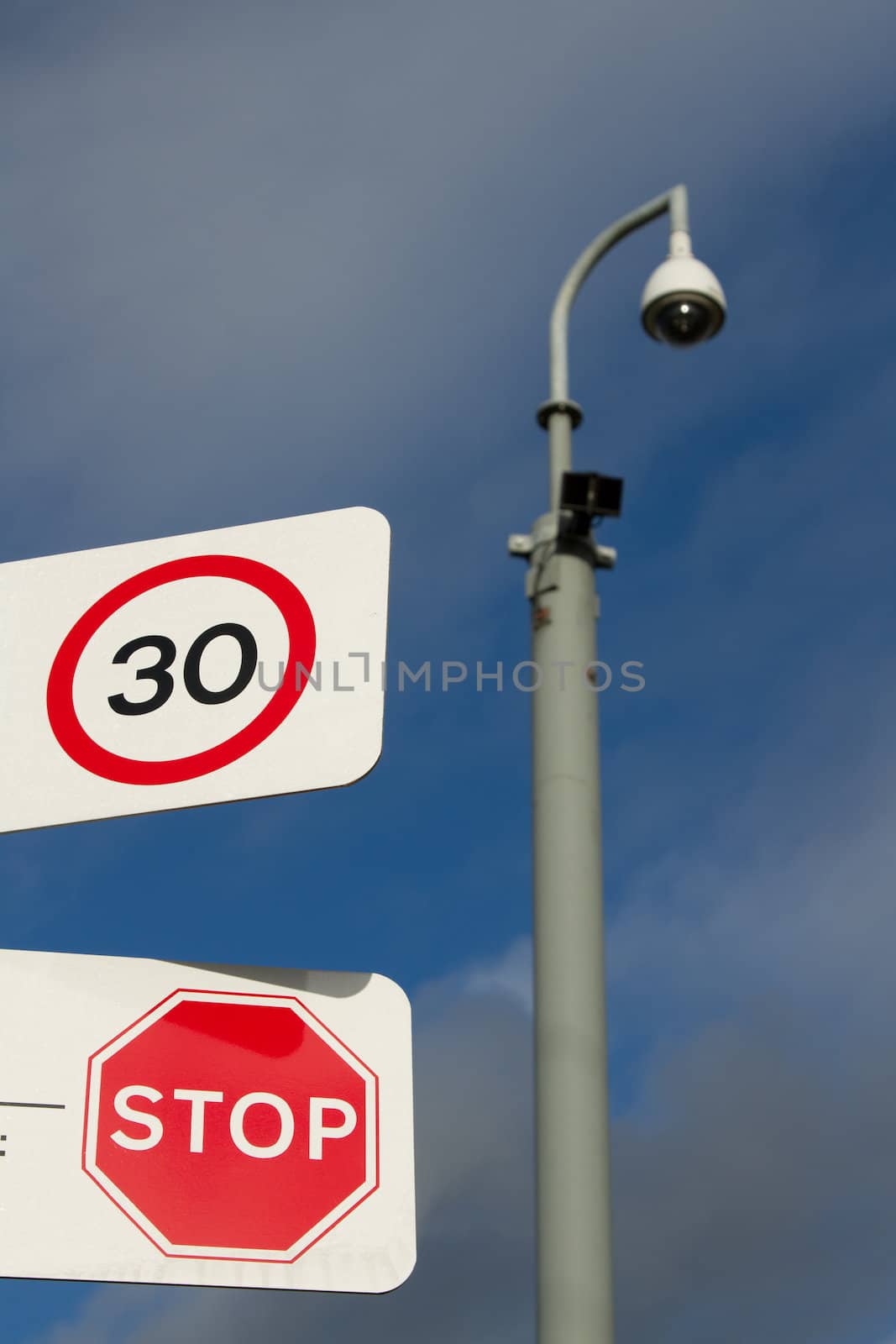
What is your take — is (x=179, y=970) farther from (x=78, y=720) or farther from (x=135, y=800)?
(x=78, y=720)

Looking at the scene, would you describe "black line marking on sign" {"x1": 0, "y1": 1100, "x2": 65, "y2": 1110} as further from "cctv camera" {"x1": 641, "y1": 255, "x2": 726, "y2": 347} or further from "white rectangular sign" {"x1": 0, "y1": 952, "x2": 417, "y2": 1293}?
"cctv camera" {"x1": 641, "y1": 255, "x2": 726, "y2": 347}

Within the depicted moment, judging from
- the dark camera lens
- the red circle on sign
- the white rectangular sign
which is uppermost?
the dark camera lens

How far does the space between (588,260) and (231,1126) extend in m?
3.71

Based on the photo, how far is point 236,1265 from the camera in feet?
10.4

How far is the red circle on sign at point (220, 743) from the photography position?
11.4ft

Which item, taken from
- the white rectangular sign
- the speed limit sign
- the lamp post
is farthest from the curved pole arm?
the white rectangular sign

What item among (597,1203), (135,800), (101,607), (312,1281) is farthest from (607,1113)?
(101,607)

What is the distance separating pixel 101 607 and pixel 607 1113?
1.80m

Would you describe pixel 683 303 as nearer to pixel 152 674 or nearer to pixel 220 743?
pixel 152 674

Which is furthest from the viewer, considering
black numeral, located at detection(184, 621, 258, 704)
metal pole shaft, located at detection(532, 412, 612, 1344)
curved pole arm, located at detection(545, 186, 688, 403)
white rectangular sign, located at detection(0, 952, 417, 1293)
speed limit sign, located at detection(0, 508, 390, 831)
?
curved pole arm, located at detection(545, 186, 688, 403)

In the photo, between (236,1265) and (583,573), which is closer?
(236,1265)

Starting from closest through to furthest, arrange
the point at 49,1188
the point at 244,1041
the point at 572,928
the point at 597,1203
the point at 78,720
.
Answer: the point at 49,1188, the point at 244,1041, the point at 78,720, the point at 597,1203, the point at 572,928

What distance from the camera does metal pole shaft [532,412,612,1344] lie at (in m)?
3.94

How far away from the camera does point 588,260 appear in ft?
19.4
